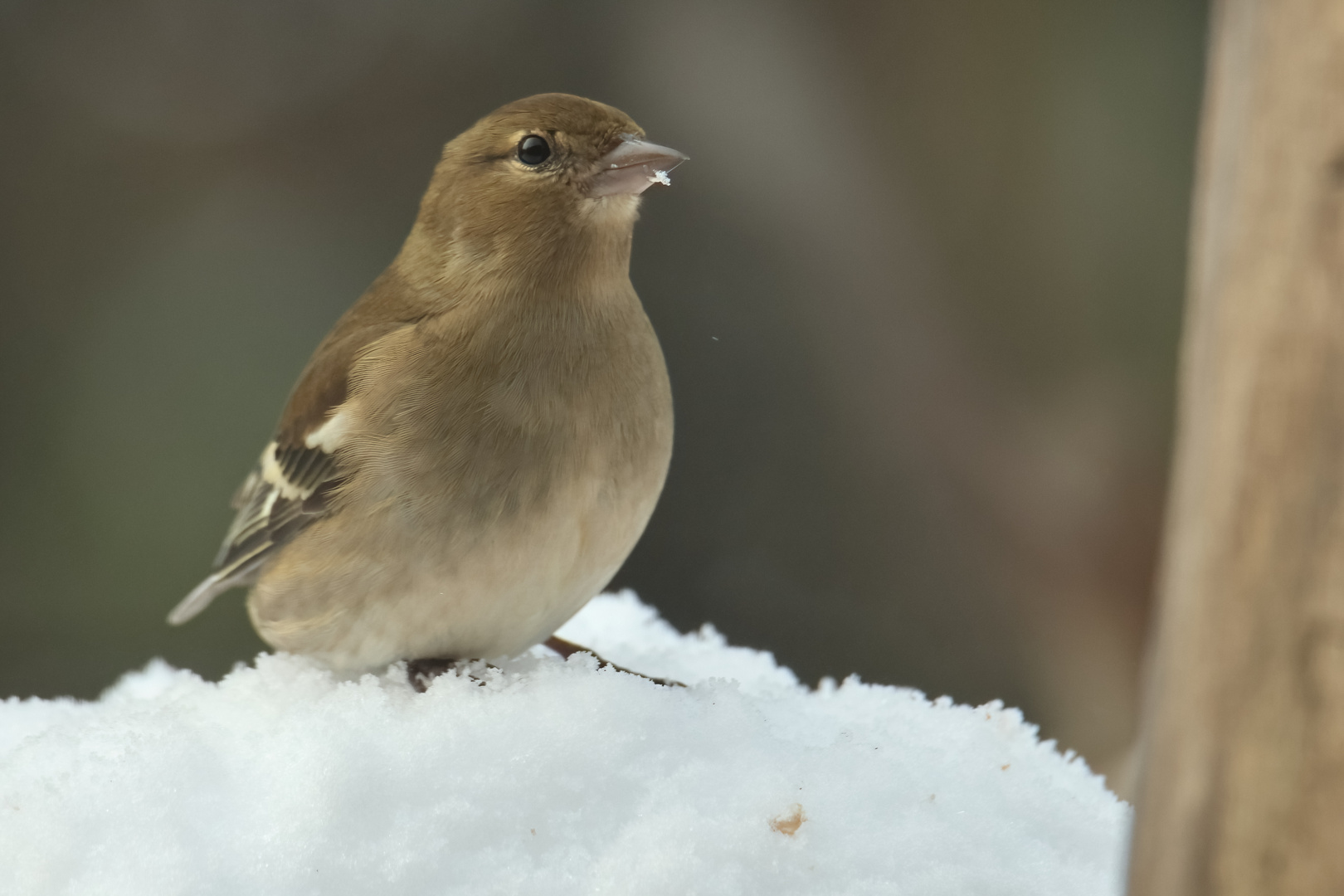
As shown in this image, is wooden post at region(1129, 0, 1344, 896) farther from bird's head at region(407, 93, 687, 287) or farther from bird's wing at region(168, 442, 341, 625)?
bird's wing at region(168, 442, 341, 625)

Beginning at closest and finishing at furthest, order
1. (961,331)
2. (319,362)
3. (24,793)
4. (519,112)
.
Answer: (24,793) → (519,112) → (319,362) → (961,331)

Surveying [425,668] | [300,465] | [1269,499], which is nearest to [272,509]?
[300,465]

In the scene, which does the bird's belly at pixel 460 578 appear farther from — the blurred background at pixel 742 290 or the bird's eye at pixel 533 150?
the blurred background at pixel 742 290

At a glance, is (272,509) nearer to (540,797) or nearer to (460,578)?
(460,578)

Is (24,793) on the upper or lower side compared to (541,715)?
lower

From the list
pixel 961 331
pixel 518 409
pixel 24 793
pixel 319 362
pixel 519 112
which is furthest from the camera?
pixel 961 331

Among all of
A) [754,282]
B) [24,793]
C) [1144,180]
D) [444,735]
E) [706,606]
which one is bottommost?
[24,793]

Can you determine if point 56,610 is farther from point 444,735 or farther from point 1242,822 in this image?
point 1242,822

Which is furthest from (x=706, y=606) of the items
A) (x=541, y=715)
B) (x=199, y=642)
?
(x=541, y=715)
